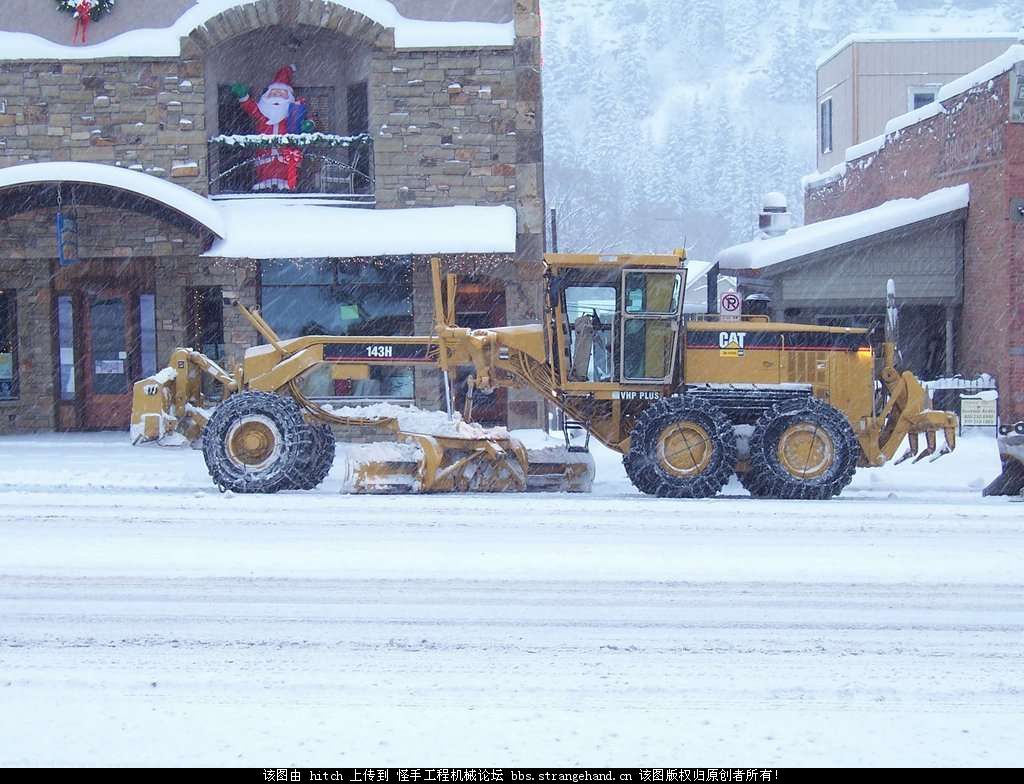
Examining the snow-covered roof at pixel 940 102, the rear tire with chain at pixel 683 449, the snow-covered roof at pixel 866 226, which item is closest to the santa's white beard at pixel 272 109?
the snow-covered roof at pixel 866 226

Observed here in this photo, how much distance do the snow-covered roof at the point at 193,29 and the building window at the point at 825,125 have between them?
1926 centimetres

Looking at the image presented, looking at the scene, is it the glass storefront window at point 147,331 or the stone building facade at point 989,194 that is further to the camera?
the glass storefront window at point 147,331

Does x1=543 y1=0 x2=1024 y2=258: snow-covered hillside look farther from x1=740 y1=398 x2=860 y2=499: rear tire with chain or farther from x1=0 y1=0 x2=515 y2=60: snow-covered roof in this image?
x1=740 y1=398 x2=860 y2=499: rear tire with chain

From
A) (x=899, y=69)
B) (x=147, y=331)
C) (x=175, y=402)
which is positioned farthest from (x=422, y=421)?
(x=899, y=69)

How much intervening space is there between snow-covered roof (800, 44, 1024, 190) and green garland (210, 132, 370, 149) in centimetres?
1011

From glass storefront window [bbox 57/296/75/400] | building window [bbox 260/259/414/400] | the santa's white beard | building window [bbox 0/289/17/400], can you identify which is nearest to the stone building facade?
building window [bbox 260/259/414/400]

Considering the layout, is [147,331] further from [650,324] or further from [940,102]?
[940,102]

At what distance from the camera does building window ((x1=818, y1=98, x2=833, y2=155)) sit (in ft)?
120

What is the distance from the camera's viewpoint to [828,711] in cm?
603

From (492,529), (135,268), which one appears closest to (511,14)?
(135,268)

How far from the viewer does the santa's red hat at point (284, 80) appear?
21031mm

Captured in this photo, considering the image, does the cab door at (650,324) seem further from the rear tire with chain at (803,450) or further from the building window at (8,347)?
the building window at (8,347)

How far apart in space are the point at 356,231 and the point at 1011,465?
10.3 m

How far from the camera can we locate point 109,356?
69.2ft
